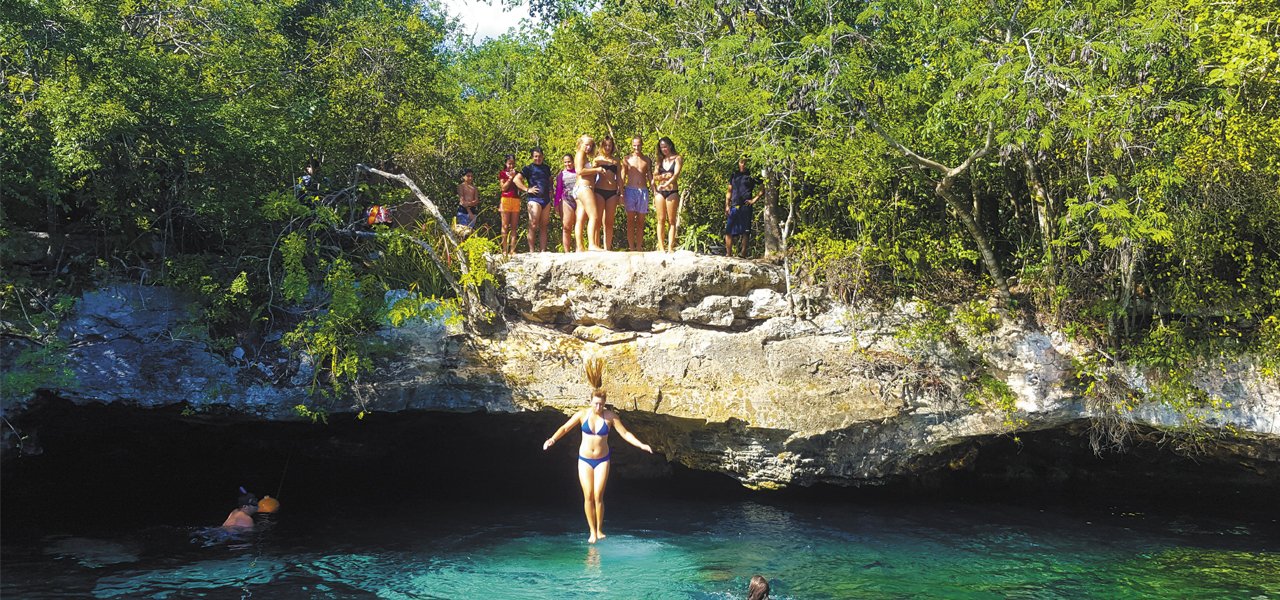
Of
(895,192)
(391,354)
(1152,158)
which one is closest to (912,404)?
(895,192)

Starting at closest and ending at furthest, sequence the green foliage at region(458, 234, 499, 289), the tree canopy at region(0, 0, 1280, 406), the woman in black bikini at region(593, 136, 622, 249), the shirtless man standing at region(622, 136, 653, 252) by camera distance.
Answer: the tree canopy at region(0, 0, 1280, 406) < the green foliage at region(458, 234, 499, 289) < the woman in black bikini at region(593, 136, 622, 249) < the shirtless man standing at region(622, 136, 653, 252)

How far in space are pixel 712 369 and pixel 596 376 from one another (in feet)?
4.71

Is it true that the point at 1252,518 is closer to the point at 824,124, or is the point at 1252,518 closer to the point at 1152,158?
the point at 1152,158

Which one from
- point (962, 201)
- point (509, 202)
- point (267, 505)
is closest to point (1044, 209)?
point (962, 201)

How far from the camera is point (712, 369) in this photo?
10.6 metres

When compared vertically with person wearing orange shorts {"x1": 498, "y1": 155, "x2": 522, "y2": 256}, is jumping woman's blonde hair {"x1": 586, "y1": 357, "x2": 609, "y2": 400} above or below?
below

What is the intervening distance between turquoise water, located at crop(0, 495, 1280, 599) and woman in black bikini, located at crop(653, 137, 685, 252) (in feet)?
11.3

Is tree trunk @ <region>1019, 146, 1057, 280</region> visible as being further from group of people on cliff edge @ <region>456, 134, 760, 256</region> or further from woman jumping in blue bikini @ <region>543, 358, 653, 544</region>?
woman jumping in blue bikini @ <region>543, 358, 653, 544</region>

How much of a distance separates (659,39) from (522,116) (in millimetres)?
3367

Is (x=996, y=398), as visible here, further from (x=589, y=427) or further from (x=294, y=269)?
(x=294, y=269)

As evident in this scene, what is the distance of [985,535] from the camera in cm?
1034

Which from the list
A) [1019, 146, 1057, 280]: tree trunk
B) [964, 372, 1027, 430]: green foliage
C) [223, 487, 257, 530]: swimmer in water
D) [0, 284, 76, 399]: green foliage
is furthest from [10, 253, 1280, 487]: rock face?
[223, 487, 257, 530]: swimmer in water

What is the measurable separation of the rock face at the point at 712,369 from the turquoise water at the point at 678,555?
0.95m

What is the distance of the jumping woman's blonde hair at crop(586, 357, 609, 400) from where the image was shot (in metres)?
9.55
